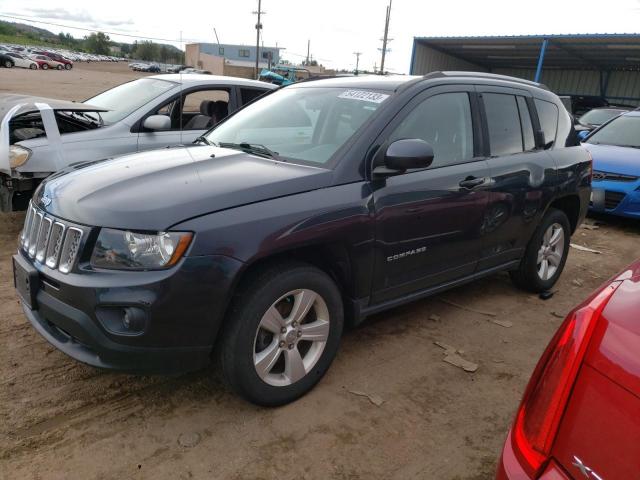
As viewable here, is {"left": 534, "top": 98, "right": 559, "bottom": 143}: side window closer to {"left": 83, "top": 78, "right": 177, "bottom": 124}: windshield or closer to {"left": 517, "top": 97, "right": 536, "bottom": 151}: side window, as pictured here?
{"left": 517, "top": 97, "right": 536, "bottom": 151}: side window

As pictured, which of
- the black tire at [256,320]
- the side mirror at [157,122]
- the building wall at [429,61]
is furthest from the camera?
the building wall at [429,61]

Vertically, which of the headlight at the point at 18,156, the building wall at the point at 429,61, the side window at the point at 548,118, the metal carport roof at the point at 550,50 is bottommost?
the headlight at the point at 18,156

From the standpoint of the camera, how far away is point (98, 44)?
12344cm

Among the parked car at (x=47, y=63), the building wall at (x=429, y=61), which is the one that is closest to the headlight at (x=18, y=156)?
the building wall at (x=429, y=61)

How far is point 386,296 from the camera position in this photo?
323 cm

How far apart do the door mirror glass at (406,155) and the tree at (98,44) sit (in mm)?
139513

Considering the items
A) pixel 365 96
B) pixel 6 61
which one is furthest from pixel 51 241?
pixel 6 61

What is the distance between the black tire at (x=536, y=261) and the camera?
174 inches

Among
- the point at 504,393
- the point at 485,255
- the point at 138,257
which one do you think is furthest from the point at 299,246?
the point at 485,255

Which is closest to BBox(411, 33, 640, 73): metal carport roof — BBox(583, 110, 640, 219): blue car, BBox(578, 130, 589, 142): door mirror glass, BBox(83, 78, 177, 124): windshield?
BBox(578, 130, 589, 142): door mirror glass

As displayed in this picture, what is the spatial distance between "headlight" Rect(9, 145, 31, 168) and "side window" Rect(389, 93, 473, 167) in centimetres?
367

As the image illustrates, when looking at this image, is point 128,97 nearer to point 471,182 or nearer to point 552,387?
point 471,182

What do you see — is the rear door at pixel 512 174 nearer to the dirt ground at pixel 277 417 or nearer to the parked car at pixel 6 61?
the dirt ground at pixel 277 417

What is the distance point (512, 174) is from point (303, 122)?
163cm
